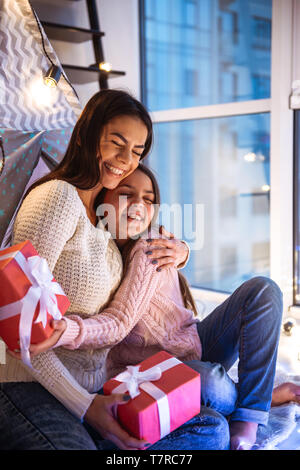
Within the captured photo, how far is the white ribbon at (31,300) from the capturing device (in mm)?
836

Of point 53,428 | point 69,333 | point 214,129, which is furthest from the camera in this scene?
point 214,129

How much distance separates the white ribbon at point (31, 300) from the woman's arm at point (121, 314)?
1.8 inches

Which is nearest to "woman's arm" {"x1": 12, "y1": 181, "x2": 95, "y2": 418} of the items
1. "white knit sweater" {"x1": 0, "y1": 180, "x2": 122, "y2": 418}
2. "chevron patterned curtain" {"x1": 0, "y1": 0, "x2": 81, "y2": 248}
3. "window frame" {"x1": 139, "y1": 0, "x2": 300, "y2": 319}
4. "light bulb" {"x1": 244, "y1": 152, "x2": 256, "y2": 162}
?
"white knit sweater" {"x1": 0, "y1": 180, "x2": 122, "y2": 418}

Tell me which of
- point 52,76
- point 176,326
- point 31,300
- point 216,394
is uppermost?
point 52,76

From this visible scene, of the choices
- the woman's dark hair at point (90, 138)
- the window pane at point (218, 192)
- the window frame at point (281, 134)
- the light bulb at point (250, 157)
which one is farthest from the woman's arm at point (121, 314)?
the light bulb at point (250, 157)

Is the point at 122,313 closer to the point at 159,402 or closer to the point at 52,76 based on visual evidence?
the point at 159,402

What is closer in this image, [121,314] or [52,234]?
[52,234]

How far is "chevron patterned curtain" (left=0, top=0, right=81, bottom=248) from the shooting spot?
4.51 feet

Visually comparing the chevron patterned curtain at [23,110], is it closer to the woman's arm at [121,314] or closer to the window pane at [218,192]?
the woman's arm at [121,314]

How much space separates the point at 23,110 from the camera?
1.46 m

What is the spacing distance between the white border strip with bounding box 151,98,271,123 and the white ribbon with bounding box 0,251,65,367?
4.61ft

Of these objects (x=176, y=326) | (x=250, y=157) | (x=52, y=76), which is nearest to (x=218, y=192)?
(x=250, y=157)

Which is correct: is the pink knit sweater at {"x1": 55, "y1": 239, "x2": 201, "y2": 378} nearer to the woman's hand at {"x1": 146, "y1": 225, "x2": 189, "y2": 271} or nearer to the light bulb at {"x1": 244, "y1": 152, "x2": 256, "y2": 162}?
the woman's hand at {"x1": 146, "y1": 225, "x2": 189, "y2": 271}

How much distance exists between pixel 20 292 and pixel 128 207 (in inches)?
18.8
